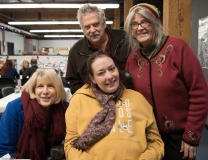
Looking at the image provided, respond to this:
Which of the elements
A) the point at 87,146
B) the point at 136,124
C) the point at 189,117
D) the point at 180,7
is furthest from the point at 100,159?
the point at 180,7

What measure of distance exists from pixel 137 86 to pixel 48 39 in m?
18.4

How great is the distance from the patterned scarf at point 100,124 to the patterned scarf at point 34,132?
420mm

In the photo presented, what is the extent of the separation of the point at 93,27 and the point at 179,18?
1.03 metres

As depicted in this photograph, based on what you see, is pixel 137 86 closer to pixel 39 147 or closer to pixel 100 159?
pixel 100 159

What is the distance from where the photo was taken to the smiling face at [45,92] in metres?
1.85

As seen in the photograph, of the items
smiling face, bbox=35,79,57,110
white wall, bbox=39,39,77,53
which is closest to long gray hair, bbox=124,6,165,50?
smiling face, bbox=35,79,57,110

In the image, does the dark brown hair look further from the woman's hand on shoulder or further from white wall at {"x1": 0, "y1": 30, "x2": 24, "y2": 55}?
white wall at {"x1": 0, "y1": 30, "x2": 24, "y2": 55}

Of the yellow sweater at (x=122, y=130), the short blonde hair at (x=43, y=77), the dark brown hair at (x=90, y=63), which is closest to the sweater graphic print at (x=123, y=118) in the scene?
the yellow sweater at (x=122, y=130)

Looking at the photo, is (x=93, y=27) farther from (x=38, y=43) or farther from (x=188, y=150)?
(x=38, y=43)

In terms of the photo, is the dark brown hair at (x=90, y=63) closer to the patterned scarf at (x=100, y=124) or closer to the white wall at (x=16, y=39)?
the patterned scarf at (x=100, y=124)

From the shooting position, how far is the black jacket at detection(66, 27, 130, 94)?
78.9 inches

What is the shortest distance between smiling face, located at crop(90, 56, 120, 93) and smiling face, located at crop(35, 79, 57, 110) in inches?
18.3

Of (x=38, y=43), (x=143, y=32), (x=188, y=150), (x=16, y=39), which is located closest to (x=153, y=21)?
(x=143, y=32)

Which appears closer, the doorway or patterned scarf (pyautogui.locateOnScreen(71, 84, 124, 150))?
patterned scarf (pyautogui.locateOnScreen(71, 84, 124, 150))
